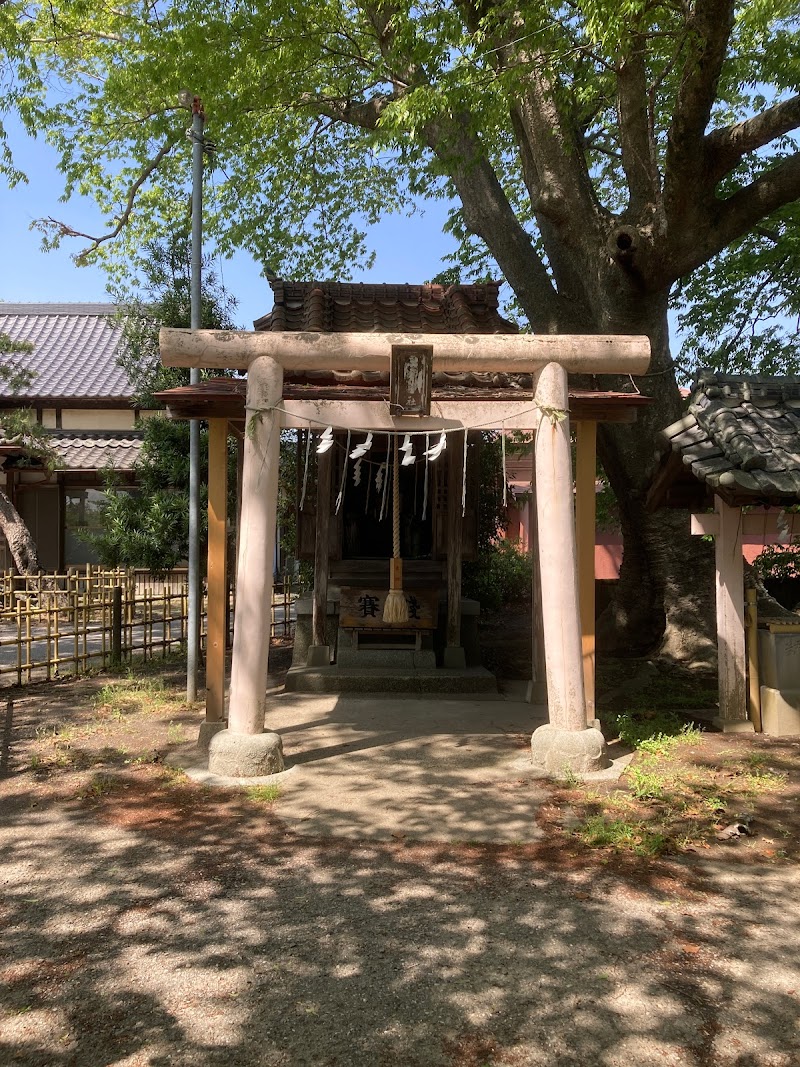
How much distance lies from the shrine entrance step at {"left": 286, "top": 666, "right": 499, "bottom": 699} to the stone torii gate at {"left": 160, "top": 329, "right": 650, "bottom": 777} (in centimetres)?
304

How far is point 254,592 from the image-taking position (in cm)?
593

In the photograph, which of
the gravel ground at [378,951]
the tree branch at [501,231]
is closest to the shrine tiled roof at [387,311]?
the tree branch at [501,231]

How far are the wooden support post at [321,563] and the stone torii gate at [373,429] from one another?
3763 millimetres

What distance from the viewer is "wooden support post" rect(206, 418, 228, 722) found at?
700 centimetres

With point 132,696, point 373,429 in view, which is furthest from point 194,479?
point 373,429

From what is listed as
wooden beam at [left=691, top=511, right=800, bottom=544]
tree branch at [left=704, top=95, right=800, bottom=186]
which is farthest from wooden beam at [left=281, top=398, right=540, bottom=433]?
tree branch at [left=704, top=95, right=800, bottom=186]

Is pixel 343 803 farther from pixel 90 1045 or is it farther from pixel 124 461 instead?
pixel 124 461

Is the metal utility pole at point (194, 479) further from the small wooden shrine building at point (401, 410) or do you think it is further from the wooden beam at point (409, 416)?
the wooden beam at point (409, 416)

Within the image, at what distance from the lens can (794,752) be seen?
644 centimetres

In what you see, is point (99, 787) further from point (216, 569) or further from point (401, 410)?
point (401, 410)

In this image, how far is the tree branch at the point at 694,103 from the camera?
6734 millimetres

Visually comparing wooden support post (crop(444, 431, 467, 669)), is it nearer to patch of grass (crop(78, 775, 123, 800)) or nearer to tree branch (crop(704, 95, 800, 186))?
tree branch (crop(704, 95, 800, 186))

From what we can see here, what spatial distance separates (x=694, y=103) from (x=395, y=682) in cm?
672

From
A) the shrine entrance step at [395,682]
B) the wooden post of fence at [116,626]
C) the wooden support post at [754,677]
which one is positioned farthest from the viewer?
the wooden post of fence at [116,626]
